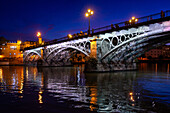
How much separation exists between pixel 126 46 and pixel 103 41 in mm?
4341

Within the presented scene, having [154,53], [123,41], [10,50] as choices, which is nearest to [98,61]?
[123,41]

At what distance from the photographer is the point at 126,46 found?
1071 inches

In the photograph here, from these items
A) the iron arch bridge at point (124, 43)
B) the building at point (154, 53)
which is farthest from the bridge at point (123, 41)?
the building at point (154, 53)

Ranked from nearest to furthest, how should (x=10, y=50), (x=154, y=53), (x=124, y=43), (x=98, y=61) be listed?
(x=124, y=43) → (x=98, y=61) → (x=10, y=50) → (x=154, y=53)

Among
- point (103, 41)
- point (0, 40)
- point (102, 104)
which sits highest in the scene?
point (0, 40)

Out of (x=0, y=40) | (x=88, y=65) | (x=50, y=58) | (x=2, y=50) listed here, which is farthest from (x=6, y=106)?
(x=0, y=40)

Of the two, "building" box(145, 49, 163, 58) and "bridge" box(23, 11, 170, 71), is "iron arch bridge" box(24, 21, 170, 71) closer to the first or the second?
"bridge" box(23, 11, 170, 71)

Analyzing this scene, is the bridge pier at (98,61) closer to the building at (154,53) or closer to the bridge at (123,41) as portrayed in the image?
the bridge at (123,41)

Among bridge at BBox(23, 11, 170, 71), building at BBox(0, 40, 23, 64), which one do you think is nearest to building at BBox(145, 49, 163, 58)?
building at BBox(0, 40, 23, 64)

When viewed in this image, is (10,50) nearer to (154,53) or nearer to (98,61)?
(98,61)

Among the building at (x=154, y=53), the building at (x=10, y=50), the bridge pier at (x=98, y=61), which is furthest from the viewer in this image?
the building at (x=154, y=53)

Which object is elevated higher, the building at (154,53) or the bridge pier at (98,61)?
the building at (154,53)

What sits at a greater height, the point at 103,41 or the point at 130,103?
the point at 103,41

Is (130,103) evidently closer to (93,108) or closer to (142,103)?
(142,103)
